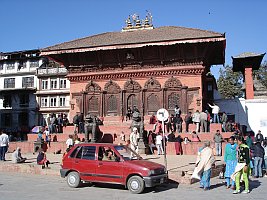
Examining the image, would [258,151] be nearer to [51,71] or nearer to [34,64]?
[51,71]

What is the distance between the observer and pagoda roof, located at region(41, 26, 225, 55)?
24047mm

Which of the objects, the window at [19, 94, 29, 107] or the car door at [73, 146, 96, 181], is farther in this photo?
the window at [19, 94, 29, 107]

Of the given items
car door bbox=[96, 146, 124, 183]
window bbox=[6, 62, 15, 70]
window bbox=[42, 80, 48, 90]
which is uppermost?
window bbox=[6, 62, 15, 70]

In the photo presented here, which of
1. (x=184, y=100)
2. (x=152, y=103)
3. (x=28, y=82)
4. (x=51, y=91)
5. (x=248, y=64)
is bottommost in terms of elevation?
(x=152, y=103)

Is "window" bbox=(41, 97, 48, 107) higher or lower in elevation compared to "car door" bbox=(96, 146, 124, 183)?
higher

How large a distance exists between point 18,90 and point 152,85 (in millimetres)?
34431

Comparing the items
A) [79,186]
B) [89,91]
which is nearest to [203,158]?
[79,186]

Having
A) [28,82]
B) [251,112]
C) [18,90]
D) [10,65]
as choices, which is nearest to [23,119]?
[18,90]

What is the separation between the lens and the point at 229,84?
177ft

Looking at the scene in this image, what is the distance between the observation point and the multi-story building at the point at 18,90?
5354cm

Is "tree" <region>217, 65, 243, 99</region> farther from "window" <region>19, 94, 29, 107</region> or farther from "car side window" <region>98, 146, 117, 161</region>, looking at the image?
"car side window" <region>98, 146, 117, 161</region>

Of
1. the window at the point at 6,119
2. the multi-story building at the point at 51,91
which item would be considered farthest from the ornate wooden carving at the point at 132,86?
the window at the point at 6,119

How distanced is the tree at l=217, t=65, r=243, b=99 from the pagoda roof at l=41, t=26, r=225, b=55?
86.2ft

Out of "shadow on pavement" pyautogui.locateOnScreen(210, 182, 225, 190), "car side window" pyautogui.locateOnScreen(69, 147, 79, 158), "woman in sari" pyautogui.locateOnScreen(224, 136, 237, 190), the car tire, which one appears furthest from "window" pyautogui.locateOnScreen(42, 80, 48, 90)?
"woman in sari" pyautogui.locateOnScreen(224, 136, 237, 190)
